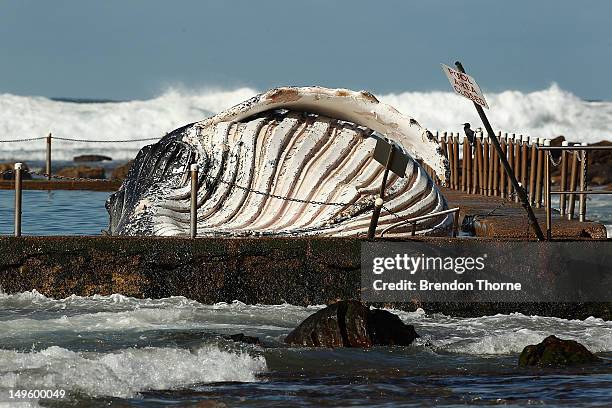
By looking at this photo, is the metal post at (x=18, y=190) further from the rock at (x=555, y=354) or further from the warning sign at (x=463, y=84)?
the rock at (x=555, y=354)

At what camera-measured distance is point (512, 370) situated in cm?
1216

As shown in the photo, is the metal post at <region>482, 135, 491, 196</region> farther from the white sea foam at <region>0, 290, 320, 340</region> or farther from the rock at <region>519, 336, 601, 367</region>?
the rock at <region>519, 336, 601, 367</region>

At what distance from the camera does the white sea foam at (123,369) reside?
1097 cm

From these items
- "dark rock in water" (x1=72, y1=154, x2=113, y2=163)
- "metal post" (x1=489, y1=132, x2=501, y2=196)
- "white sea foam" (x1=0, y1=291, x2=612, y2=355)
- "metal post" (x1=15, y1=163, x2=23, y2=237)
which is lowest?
"white sea foam" (x1=0, y1=291, x2=612, y2=355)

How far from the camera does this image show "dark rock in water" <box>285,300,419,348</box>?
12992 millimetres

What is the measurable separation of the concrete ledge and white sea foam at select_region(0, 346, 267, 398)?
2.64 metres

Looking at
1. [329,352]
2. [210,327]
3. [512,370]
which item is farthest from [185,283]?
[512,370]

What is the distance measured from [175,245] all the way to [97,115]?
195ft

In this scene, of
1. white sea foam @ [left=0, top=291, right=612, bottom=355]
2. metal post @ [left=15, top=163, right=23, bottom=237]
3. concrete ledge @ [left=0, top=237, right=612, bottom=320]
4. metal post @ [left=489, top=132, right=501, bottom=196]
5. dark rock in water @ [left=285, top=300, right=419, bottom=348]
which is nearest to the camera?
dark rock in water @ [left=285, top=300, right=419, bottom=348]

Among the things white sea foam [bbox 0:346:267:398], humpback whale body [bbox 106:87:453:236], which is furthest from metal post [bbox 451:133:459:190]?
white sea foam [bbox 0:346:267:398]

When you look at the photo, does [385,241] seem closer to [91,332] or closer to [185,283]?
[185,283]

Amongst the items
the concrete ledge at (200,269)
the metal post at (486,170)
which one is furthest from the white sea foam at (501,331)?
the metal post at (486,170)

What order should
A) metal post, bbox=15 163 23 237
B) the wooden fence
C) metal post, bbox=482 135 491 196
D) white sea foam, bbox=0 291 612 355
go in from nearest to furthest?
white sea foam, bbox=0 291 612 355 → metal post, bbox=15 163 23 237 → the wooden fence → metal post, bbox=482 135 491 196

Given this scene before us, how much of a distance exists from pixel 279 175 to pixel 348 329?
546cm
